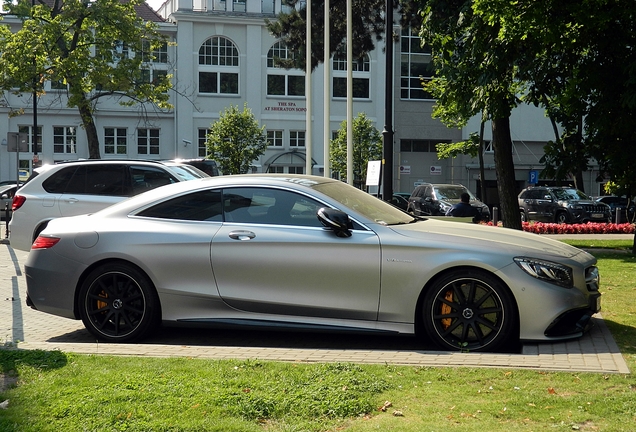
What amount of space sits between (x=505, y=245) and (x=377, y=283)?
3.62 ft

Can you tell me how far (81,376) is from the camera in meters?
5.76

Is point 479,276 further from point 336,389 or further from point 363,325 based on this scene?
point 336,389

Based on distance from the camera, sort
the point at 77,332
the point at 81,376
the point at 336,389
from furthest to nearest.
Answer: the point at 77,332 → the point at 81,376 → the point at 336,389

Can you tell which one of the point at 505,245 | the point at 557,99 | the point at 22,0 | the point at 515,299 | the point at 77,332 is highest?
the point at 22,0

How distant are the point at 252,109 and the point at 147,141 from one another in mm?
7771

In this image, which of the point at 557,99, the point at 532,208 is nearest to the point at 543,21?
the point at 557,99

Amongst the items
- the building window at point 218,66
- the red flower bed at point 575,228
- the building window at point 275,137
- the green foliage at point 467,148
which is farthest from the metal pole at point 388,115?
the building window at point 275,137

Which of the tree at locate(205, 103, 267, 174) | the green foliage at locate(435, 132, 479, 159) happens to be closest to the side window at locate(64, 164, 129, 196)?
the green foliage at locate(435, 132, 479, 159)

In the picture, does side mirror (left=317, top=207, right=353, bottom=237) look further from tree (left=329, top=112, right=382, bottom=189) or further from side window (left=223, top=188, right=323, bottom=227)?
tree (left=329, top=112, right=382, bottom=189)

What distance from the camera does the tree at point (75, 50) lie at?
3030 centimetres

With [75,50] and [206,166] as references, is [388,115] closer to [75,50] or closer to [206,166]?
[206,166]

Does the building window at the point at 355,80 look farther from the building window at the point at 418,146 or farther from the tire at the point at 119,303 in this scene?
the tire at the point at 119,303

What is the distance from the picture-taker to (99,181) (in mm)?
13422

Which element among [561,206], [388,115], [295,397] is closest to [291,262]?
[295,397]
